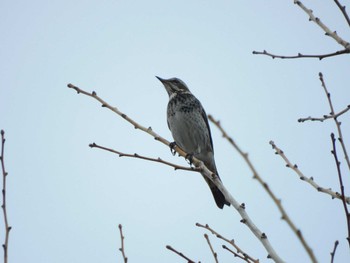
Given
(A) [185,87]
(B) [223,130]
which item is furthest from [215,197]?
(B) [223,130]

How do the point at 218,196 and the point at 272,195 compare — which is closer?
the point at 272,195

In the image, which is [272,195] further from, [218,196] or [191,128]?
[191,128]

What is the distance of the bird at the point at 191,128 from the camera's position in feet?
28.8

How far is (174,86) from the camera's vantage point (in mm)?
10016

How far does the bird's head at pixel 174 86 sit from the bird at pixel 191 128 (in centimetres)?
31

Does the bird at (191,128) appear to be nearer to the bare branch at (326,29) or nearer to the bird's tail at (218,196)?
the bird's tail at (218,196)

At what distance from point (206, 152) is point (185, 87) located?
5.90 feet

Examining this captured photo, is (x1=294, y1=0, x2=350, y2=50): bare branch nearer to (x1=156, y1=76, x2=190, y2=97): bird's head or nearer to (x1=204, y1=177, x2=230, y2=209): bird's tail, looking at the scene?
(x1=204, y1=177, x2=230, y2=209): bird's tail

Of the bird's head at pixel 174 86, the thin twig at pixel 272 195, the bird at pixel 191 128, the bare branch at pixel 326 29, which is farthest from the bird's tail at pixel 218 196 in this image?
the thin twig at pixel 272 195

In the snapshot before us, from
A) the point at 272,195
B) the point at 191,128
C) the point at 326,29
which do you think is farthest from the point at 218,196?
the point at 272,195

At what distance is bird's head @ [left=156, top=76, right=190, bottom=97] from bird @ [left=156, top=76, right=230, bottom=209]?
0.31 metres

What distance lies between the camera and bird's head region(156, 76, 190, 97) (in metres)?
9.92

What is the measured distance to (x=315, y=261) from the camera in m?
Answer: 1.92

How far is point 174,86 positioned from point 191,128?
157 centimetres
